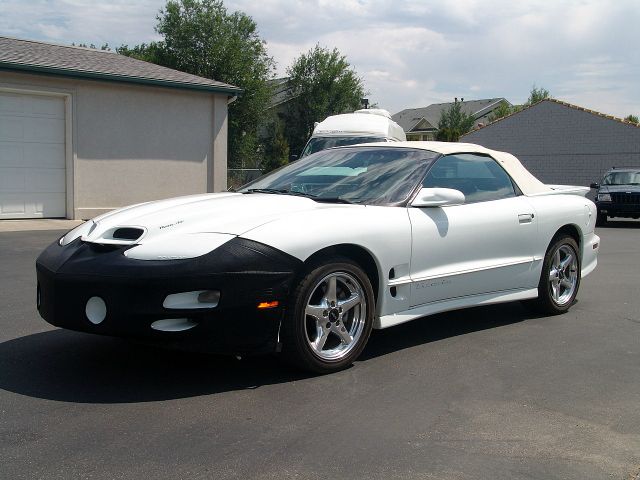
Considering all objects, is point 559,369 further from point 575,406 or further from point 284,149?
point 284,149

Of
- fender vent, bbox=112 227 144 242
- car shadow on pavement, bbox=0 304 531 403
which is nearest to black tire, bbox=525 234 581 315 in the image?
car shadow on pavement, bbox=0 304 531 403

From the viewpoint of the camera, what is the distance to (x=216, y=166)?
18.5m

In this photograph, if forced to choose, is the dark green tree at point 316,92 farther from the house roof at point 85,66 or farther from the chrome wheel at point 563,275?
the chrome wheel at point 563,275

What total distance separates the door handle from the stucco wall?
39.9 feet

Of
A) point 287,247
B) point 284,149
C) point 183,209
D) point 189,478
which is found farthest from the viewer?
point 284,149

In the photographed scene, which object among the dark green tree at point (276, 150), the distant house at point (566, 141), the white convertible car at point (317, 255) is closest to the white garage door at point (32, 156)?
the white convertible car at point (317, 255)

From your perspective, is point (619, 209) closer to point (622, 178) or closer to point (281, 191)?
point (622, 178)

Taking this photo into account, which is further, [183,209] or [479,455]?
[183,209]

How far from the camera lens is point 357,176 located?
5266 mm

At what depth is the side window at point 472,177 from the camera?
17.8 feet

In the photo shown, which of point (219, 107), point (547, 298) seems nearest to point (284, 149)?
point (219, 107)

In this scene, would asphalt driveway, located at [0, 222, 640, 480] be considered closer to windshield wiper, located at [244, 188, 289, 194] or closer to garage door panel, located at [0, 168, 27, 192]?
windshield wiper, located at [244, 188, 289, 194]

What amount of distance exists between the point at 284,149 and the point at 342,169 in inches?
1542

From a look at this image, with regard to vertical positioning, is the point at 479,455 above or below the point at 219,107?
below
